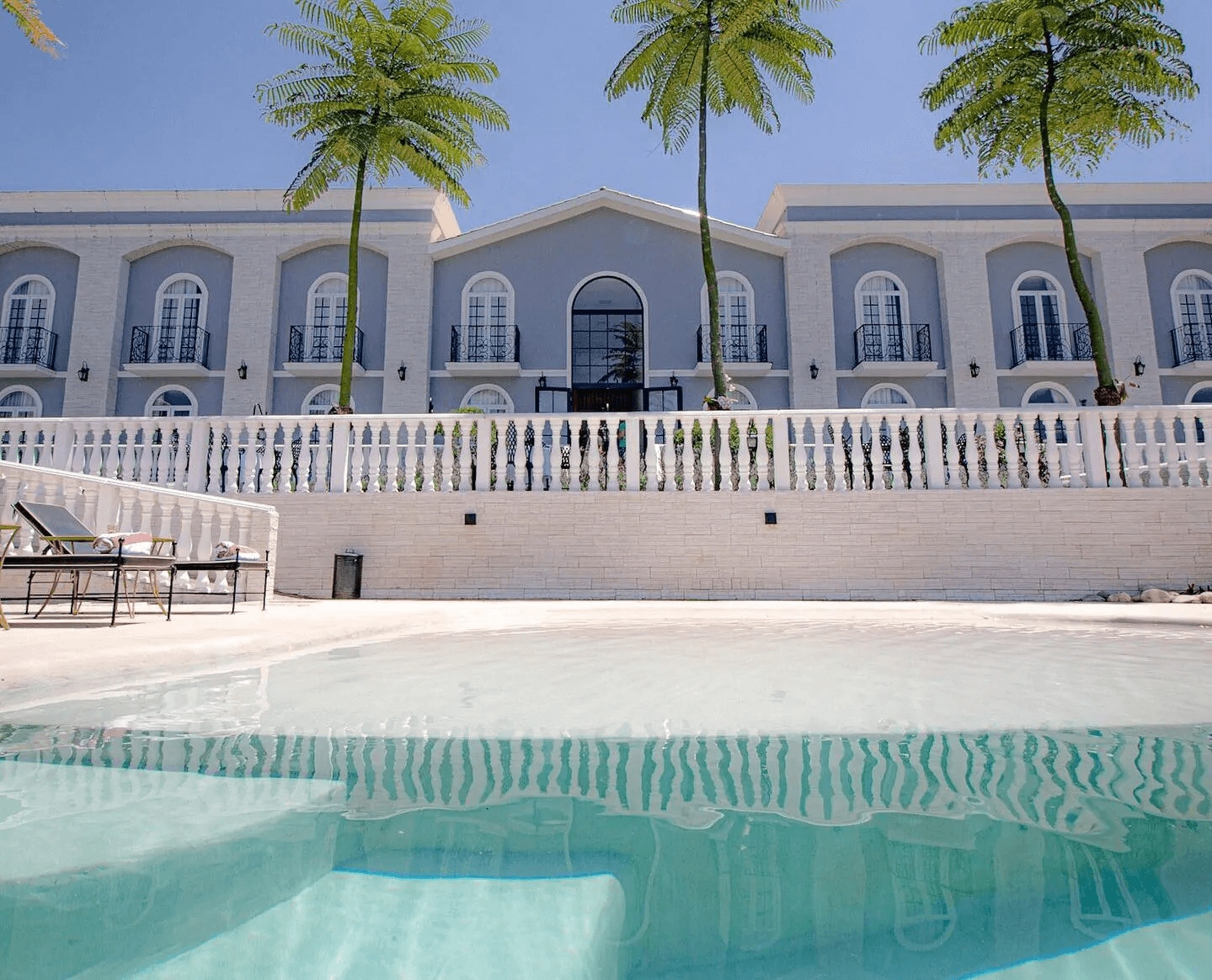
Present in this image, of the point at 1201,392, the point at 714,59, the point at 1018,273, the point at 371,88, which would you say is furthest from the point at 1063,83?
the point at 371,88

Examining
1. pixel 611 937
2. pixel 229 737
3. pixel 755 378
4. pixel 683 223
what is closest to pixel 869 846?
pixel 611 937

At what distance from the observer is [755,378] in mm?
21516

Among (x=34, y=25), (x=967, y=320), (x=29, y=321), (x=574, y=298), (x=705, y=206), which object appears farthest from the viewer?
(x=574, y=298)

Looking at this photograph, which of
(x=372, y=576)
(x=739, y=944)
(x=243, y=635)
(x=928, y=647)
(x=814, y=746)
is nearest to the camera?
(x=739, y=944)

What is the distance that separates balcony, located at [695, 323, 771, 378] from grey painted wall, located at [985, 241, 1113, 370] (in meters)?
6.73

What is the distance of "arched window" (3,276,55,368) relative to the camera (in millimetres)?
21703

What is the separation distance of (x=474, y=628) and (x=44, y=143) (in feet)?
58.3

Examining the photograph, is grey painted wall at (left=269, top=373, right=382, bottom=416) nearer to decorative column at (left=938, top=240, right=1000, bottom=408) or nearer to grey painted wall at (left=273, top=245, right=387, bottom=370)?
grey painted wall at (left=273, top=245, right=387, bottom=370)

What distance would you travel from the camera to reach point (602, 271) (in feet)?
72.9

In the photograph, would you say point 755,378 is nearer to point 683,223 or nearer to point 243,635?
point 683,223

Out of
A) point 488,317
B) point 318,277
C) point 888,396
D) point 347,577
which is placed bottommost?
point 347,577

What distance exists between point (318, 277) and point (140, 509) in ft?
49.9

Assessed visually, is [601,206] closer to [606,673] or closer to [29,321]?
[29,321]

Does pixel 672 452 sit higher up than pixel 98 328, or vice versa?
pixel 98 328
